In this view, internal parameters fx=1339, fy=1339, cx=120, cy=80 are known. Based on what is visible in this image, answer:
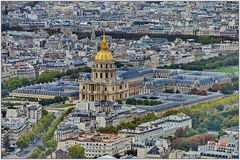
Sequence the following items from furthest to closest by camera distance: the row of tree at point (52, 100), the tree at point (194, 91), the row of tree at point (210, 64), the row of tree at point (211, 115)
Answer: the row of tree at point (210, 64), the tree at point (194, 91), the row of tree at point (52, 100), the row of tree at point (211, 115)

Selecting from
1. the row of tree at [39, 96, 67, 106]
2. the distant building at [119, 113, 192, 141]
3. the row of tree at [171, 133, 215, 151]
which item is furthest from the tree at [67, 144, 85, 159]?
the row of tree at [39, 96, 67, 106]

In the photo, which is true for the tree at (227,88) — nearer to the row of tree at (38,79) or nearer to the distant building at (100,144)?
the row of tree at (38,79)

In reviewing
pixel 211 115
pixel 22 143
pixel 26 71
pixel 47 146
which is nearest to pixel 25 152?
pixel 47 146

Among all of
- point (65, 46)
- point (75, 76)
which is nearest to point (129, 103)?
point (75, 76)

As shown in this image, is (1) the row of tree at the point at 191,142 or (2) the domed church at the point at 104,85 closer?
(1) the row of tree at the point at 191,142

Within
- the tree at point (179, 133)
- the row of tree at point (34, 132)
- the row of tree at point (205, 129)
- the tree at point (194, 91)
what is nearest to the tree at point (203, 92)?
the tree at point (194, 91)

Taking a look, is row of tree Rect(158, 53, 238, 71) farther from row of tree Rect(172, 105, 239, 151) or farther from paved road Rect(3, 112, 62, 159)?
→ paved road Rect(3, 112, 62, 159)
